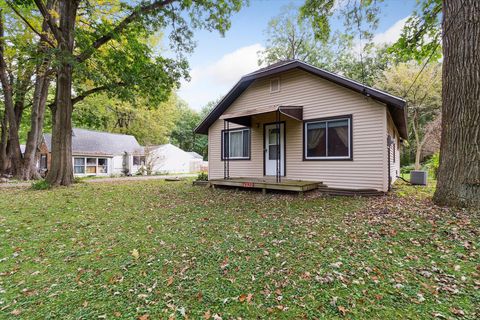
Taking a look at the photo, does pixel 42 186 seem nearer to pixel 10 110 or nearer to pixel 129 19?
pixel 10 110

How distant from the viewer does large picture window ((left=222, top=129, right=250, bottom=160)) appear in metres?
10.8

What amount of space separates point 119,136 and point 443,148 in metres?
29.3

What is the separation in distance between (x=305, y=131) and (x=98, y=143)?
23.8m

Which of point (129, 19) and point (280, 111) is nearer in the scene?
point (280, 111)

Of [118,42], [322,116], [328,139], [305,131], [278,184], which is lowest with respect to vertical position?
[278,184]

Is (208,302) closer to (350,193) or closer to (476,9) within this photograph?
(350,193)

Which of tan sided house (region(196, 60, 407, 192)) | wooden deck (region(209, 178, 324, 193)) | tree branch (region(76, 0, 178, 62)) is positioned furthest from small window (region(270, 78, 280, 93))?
tree branch (region(76, 0, 178, 62))

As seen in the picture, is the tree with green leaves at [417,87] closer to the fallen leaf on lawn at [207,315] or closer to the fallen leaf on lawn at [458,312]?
the fallen leaf on lawn at [458,312]

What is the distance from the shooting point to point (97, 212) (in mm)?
6164

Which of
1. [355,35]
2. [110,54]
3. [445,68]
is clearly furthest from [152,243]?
[110,54]

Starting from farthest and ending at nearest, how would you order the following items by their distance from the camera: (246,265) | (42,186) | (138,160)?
1. (138,160)
2. (42,186)
3. (246,265)

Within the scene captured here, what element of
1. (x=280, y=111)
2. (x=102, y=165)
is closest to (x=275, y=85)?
(x=280, y=111)

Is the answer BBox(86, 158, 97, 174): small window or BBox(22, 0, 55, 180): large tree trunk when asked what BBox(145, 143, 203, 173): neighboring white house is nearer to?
BBox(86, 158, 97, 174): small window

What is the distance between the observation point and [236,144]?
11133mm
